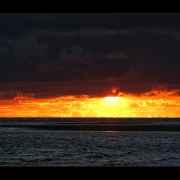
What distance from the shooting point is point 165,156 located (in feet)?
94.0

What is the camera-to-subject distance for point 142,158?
27562 mm
